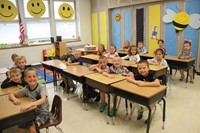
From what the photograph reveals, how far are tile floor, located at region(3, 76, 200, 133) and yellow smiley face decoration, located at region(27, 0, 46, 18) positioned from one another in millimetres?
4653

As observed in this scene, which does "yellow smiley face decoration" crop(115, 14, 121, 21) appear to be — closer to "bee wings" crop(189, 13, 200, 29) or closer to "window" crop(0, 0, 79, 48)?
"window" crop(0, 0, 79, 48)

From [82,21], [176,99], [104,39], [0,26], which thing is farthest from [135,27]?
[0,26]

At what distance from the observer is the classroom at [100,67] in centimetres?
218

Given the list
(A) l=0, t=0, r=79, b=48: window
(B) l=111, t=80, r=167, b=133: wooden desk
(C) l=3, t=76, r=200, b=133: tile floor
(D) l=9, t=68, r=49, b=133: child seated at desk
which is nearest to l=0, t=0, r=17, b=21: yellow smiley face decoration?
(A) l=0, t=0, r=79, b=48: window

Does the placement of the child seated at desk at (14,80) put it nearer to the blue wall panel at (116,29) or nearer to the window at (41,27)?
the window at (41,27)

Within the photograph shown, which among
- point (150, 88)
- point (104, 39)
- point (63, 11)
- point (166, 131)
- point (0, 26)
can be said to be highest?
point (63, 11)

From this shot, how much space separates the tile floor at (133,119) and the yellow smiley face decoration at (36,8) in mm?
4653

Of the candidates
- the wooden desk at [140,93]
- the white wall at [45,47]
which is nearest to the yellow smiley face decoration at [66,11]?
the white wall at [45,47]

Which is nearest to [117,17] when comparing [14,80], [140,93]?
[14,80]

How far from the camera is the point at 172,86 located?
170 inches

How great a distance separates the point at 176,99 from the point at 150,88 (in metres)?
1.61

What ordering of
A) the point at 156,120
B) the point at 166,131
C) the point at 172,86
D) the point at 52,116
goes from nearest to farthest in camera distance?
the point at 52,116
the point at 166,131
the point at 156,120
the point at 172,86

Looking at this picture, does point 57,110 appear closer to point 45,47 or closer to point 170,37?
point 170,37

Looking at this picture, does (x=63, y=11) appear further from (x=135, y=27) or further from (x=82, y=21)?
(x=135, y=27)
